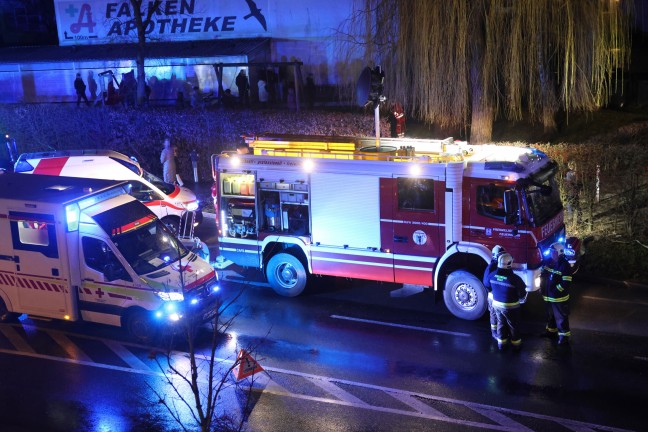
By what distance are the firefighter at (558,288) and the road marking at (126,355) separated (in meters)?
5.91

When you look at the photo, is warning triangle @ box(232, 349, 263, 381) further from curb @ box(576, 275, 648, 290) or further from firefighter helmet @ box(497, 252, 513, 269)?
curb @ box(576, 275, 648, 290)

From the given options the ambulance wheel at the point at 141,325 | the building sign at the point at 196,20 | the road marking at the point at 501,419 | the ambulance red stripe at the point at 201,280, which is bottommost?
the road marking at the point at 501,419

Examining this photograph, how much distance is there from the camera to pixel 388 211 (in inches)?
481

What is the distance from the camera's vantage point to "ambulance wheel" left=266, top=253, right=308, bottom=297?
13.2 metres

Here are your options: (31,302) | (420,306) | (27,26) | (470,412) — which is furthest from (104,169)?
(27,26)

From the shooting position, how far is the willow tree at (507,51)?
15539 mm

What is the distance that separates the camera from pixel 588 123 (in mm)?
22344

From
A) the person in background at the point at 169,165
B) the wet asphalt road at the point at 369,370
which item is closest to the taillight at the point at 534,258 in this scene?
the wet asphalt road at the point at 369,370

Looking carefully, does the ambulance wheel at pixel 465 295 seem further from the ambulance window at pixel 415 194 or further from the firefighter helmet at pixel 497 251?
the ambulance window at pixel 415 194

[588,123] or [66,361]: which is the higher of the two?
[588,123]

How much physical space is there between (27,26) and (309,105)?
21.2 meters

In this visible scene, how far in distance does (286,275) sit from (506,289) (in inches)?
170

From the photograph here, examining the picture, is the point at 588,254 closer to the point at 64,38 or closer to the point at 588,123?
the point at 588,123

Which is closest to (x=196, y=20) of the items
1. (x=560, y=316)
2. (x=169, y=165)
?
(x=169, y=165)
